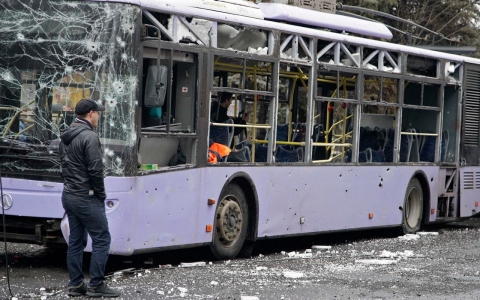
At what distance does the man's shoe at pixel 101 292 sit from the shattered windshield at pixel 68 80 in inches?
58.6

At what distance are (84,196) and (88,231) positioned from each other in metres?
0.34

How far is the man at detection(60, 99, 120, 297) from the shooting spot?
8.77 m

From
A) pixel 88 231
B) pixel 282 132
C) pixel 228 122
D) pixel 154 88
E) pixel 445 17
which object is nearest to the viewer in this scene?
pixel 88 231

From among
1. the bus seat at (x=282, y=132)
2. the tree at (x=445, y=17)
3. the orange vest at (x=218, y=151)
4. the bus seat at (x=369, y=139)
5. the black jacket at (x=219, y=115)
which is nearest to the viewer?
the orange vest at (x=218, y=151)

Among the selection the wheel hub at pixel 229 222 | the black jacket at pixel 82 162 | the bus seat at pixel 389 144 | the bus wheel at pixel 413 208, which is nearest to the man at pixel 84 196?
the black jacket at pixel 82 162

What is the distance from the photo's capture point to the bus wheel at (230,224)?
38.9 ft

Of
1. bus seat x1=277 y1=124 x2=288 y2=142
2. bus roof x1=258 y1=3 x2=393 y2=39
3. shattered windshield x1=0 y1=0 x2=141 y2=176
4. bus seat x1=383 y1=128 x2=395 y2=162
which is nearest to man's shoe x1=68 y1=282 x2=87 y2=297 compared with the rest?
shattered windshield x1=0 y1=0 x2=141 y2=176

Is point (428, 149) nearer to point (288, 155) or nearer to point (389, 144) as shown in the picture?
point (389, 144)

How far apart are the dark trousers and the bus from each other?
1005 mm

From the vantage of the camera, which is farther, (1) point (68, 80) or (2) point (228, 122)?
(2) point (228, 122)

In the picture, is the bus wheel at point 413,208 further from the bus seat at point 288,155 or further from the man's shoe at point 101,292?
the man's shoe at point 101,292

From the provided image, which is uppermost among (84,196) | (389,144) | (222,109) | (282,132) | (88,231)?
(222,109)

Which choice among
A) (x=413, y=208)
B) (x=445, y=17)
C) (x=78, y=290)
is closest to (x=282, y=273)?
(x=78, y=290)

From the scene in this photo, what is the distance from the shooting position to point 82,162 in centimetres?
879
